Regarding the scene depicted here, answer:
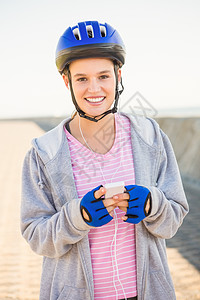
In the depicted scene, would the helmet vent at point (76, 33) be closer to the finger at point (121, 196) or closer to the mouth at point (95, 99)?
the mouth at point (95, 99)

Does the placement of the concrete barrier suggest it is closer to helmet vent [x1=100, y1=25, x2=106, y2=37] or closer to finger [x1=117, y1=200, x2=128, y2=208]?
helmet vent [x1=100, y1=25, x2=106, y2=37]

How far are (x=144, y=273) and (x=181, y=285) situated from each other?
2.78 meters

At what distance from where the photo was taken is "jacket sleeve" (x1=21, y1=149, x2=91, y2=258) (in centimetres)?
216

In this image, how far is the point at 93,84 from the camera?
7.68ft

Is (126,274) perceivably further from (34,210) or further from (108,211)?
(34,210)

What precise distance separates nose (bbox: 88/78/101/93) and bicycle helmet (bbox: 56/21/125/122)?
178 millimetres

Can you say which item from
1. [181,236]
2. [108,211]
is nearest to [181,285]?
[181,236]

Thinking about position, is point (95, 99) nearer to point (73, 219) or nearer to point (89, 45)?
point (89, 45)


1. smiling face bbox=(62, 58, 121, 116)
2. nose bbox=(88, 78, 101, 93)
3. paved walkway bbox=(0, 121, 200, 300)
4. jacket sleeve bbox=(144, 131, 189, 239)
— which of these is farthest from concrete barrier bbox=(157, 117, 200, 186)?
nose bbox=(88, 78, 101, 93)

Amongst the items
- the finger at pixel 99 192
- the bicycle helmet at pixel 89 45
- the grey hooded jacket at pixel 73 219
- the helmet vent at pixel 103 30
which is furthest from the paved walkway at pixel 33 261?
the helmet vent at pixel 103 30

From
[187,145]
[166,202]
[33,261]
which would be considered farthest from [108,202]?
[187,145]

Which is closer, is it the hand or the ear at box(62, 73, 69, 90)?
the hand

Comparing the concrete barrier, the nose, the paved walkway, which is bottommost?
the paved walkway

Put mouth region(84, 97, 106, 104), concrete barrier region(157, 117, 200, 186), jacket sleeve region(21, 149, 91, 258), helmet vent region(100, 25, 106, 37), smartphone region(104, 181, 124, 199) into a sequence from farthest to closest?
concrete barrier region(157, 117, 200, 186) → helmet vent region(100, 25, 106, 37) → mouth region(84, 97, 106, 104) → jacket sleeve region(21, 149, 91, 258) → smartphone region(104, 181, 124, 199)
